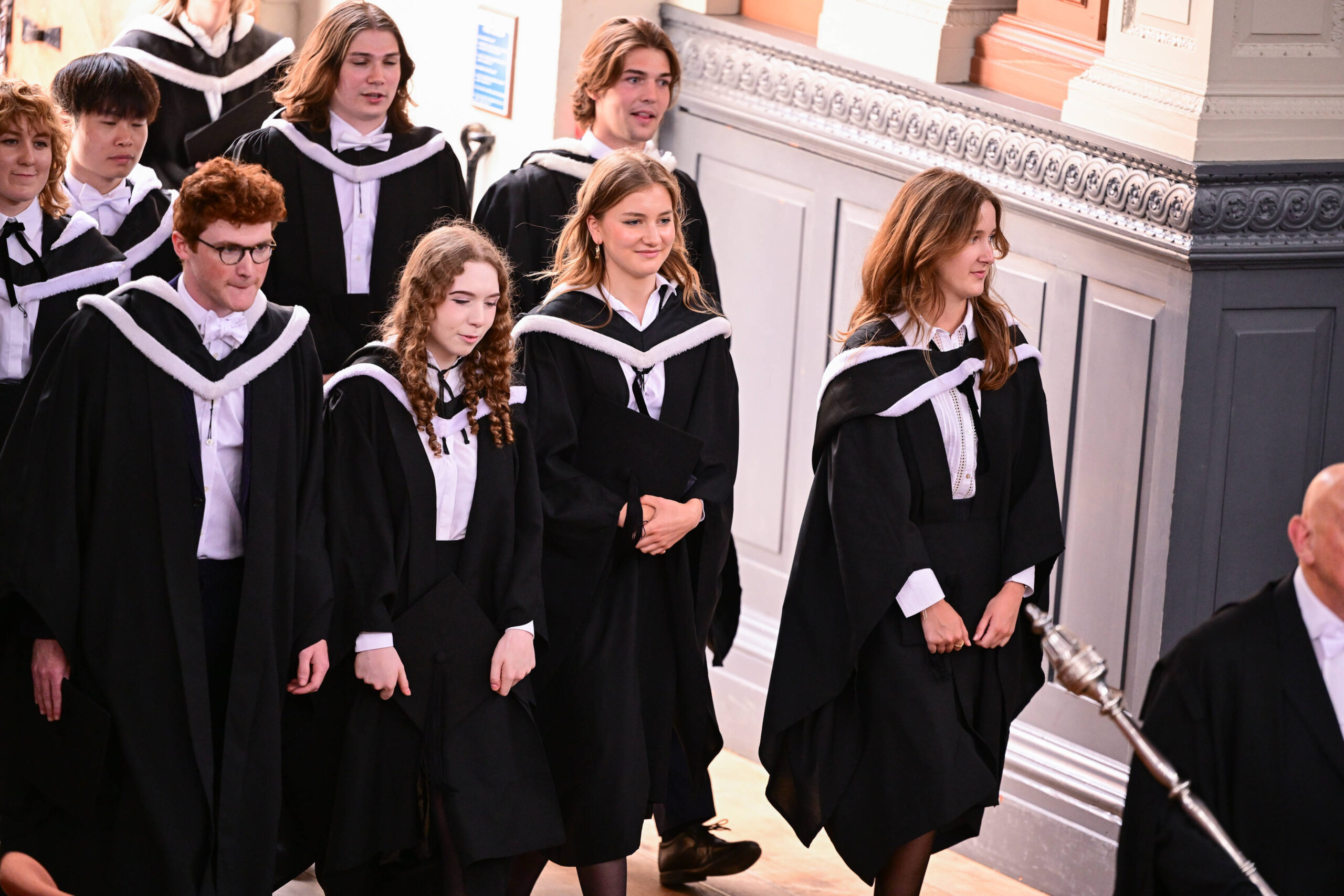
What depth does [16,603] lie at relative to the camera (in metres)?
4.22

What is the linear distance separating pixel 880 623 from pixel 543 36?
9.69 feet

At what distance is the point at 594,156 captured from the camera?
566 centimetres

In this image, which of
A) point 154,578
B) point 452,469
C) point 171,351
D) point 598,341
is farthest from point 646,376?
point 154,578

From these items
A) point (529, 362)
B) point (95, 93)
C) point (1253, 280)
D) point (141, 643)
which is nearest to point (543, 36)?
point (95, 93)

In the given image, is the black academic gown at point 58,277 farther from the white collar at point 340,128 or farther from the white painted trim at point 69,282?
the white collar at point 340,128

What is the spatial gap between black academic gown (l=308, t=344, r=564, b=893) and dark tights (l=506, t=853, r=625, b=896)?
0.25m

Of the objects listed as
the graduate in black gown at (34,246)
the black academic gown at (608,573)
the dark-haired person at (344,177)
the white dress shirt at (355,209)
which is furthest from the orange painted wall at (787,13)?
the graduate in black gown at (34,246)

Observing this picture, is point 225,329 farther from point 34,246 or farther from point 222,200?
point 34,246

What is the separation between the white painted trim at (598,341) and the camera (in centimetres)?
470

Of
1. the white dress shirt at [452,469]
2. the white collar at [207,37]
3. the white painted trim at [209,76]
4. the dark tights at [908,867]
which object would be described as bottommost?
the dark tights at [908,867]

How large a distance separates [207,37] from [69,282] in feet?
7.16

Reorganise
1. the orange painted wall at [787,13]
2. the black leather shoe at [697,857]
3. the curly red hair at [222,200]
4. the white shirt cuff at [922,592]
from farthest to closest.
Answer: the orange painted wall at [787,13] < the black leather shoe at [697,857] < the white shirt cuff at [922,592] < the curly red hair at [222,200]

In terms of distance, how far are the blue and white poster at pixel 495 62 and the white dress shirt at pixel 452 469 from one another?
2.70m

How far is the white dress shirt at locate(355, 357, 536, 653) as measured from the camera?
4.36 metres
